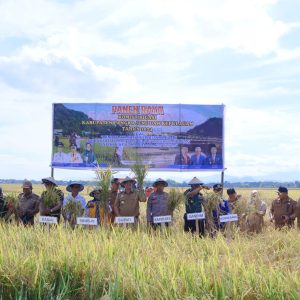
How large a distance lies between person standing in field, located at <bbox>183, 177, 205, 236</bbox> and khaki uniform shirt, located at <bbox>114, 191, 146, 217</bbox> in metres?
0.79

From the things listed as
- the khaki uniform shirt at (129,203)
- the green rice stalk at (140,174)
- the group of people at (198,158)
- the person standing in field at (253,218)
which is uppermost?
the group of people at (198,158)

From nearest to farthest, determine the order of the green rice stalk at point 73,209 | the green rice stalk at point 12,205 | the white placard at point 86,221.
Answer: the white placard at point 86,221
the green rice stalk at point 73,209
the green rice stalk at point 12,205

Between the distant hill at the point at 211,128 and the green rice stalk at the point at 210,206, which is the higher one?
the distant hill at the point at 211,128

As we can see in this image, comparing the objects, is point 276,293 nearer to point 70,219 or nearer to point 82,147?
point 70,219

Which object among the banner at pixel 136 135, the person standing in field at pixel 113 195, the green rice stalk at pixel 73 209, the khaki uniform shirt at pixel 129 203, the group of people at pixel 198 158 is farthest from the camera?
the banner at pixel 136 135

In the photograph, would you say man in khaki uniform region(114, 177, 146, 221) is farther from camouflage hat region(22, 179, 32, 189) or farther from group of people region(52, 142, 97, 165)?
group of people region(52, 142, 97, 165)

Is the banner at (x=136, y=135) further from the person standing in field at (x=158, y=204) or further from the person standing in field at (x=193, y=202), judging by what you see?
the person standing in field at (x=193, y=202)

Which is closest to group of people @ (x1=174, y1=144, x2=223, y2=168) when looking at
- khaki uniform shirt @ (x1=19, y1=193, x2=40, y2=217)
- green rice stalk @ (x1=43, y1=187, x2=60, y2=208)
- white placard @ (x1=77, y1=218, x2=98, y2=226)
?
khaki uniform shirt @ (x1=19, y1=193, x2=40, y2=217)

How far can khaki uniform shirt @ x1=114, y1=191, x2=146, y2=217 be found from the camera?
29.6 feet

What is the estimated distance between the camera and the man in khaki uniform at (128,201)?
903cm

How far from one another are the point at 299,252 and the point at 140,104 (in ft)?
25.5

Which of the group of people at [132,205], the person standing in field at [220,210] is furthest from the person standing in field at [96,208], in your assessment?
the person standing in field at [220,210]

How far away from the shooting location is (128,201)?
9086 millimetres

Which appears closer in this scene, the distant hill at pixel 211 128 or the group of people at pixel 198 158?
the group of people at pixel 198 158
